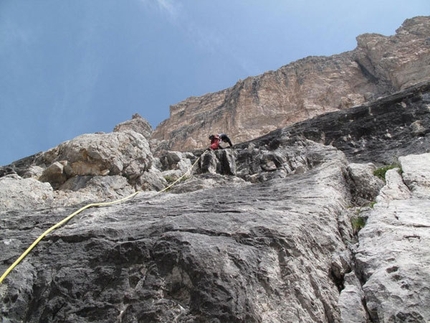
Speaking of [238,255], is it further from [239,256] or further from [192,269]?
[192,269]

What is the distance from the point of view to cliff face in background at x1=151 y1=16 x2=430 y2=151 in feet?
99.7

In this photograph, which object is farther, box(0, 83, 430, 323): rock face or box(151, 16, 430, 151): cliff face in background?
box(151, 16, 430, 151): cliff face in background

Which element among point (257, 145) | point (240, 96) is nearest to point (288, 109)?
point (240, 96)

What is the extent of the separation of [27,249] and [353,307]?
3.61 metres

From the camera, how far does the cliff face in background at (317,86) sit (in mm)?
30391

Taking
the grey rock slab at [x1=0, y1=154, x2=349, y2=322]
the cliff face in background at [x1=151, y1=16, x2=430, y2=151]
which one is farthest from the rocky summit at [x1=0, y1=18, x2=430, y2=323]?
the cliff face in background at [x1=151, y1=16, x2=430, y2=151]

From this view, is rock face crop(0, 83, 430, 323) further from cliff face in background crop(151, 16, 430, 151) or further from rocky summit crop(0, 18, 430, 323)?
cliff face in background crop(151, 16, 430, 151)

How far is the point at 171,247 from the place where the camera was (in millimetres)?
3506

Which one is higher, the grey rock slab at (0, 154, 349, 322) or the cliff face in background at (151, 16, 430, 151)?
the cliff face in background at (151, 16, 430, 151)

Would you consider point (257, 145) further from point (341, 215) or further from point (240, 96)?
point (240, 96)

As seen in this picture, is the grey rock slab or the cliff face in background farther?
the cliff face in background

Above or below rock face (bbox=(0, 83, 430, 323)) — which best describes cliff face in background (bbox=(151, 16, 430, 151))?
above

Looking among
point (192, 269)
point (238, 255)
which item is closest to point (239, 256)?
point (238, 255)

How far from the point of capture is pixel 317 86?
1341 inches
